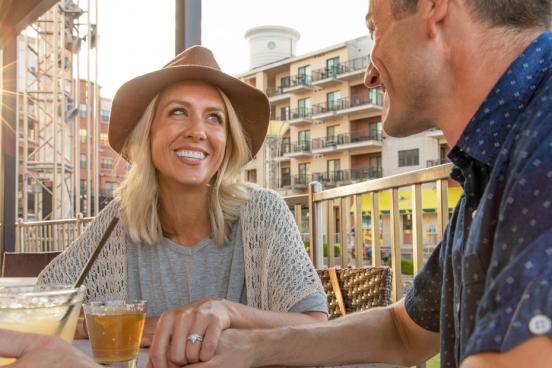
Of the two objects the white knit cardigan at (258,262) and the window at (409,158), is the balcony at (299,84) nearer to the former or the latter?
the window at (409,158)

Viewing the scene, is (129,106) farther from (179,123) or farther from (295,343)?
(295,343)

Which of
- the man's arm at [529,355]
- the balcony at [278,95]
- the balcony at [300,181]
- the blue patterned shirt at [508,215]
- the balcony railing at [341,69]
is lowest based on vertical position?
the man's arm at [529,355]

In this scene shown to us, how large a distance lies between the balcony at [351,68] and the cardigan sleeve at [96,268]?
3436 cm

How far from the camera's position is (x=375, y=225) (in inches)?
115

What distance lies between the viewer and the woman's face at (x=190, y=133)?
1.97 meters

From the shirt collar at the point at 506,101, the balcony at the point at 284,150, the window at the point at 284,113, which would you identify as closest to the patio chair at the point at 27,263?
the shirt collar at the point at 506,101

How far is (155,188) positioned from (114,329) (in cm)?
110

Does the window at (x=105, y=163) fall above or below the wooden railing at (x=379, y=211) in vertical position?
above

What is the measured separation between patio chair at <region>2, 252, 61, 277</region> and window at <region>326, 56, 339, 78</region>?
35.0 meters

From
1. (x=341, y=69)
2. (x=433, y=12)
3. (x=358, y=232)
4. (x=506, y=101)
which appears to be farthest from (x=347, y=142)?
(x=506, y=101)

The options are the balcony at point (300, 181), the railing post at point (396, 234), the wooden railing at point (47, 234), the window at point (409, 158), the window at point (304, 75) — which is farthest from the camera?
the window at point (304, 75)

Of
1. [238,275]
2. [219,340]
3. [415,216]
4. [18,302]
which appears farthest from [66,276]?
[415,216]

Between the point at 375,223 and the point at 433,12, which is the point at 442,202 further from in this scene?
the point at 433,12

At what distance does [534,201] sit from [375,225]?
2.36 meters
